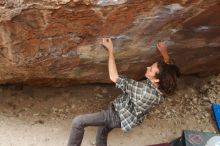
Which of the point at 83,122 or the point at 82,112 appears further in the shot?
the point at 82,112

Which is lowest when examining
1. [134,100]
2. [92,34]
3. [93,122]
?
[93,122]

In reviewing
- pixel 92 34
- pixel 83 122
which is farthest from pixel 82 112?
pixel 92 34

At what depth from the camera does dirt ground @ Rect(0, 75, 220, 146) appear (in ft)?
12.3

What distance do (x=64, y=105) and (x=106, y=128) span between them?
0.80 metres

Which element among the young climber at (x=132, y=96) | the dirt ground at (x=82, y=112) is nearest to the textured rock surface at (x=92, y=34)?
the young climber at (x=132, y=96)

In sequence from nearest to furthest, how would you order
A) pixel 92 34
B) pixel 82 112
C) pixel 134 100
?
pixel 134 100
pixel 92 34
pixel 82 112

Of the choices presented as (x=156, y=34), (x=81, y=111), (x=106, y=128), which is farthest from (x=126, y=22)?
(x=81, y=111)

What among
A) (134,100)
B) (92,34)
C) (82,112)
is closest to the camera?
(134,100)

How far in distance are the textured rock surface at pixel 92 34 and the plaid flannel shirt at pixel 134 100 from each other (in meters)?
0.40

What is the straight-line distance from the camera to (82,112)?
13.1 ft

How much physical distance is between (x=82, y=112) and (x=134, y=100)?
3.65 feet

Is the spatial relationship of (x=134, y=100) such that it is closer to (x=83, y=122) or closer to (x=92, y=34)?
(x=83, y=122)

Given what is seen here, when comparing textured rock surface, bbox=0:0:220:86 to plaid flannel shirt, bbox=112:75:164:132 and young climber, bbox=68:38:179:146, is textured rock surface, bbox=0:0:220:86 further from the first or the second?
plaid flannel shirt, bbox=112:75:164:132

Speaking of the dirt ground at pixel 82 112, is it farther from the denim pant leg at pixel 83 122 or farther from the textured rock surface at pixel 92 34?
the denim pant leg at pixel 83 122
